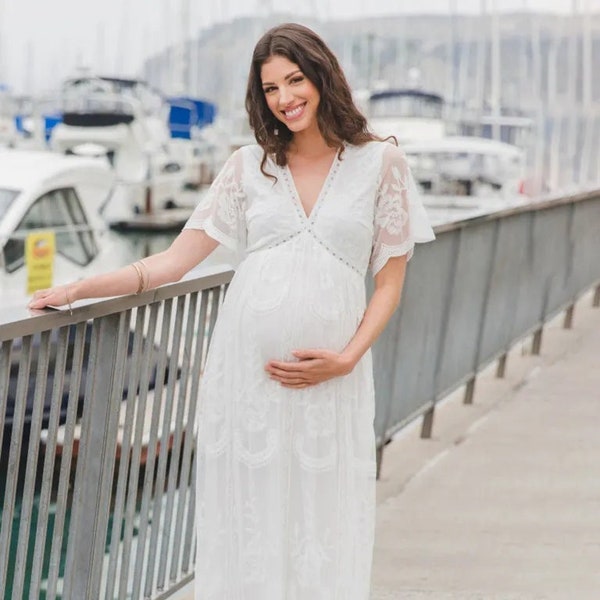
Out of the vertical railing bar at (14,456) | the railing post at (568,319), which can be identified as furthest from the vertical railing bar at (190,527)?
the railing post at (568,319)

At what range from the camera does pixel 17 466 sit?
10.8ft

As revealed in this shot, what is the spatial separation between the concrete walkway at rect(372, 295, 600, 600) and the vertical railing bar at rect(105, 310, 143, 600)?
1.35 m

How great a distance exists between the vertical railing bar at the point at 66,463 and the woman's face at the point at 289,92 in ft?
2.40

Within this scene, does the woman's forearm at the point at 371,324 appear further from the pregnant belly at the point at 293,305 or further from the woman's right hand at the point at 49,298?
the woman's right hand at the point at 49,298

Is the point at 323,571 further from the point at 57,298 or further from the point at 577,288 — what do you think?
the point at 577,288

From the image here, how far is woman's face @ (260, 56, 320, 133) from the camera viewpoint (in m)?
3.33

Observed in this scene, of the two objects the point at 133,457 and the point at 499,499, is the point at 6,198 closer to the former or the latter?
the point at 499,499

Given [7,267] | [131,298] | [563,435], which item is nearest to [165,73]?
[7,267]

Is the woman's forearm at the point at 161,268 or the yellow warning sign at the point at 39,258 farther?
the yellow warning sign at the point at 39,258

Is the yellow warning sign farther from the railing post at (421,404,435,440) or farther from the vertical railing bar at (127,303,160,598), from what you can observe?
the vertical railing bar at (127,303,160,598)

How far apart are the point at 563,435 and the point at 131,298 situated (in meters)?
4.81

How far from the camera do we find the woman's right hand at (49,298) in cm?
325

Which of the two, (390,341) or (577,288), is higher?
(390,341)

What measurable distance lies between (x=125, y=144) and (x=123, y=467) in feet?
123
